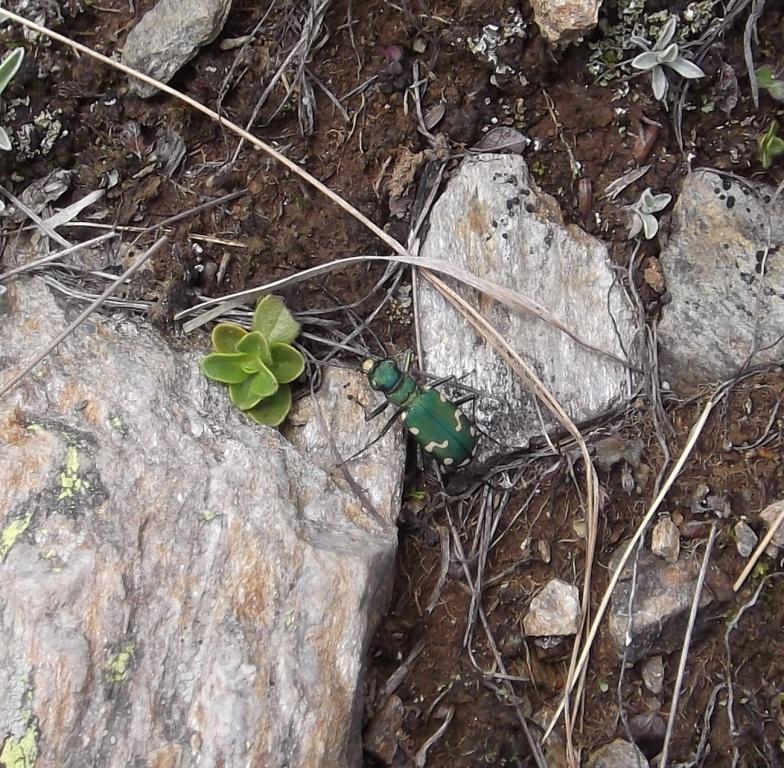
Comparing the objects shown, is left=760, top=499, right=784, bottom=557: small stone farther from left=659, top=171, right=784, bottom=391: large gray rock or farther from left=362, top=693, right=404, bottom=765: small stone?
left=362, top=693, right=404, bottom=765: small stone

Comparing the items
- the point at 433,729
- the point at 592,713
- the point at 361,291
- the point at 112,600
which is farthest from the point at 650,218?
the point at 112,600

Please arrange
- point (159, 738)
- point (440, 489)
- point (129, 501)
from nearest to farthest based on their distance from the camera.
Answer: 1. point (159, 738)
2. point (129, 501)
3. point (440, 489)

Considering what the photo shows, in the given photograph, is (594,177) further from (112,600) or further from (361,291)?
(112,600)

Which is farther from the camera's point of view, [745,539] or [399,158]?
[399,158]

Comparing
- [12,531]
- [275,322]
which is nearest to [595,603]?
[275,322]

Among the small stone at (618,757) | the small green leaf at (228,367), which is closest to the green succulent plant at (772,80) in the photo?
the small green leaf at (228,367)

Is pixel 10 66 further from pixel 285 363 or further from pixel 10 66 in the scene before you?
pixel 285 363
